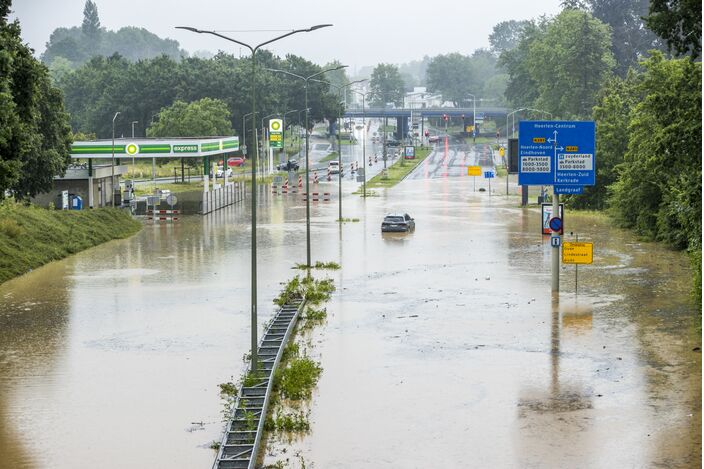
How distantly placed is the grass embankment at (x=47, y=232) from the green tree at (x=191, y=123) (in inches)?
2262

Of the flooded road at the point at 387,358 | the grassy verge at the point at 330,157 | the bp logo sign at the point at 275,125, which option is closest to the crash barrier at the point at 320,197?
the bp logo sign at the point at 275,125

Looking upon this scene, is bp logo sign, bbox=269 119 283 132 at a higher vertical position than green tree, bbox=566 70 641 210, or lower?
higher

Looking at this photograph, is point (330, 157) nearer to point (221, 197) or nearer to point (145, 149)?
point (221, 197)

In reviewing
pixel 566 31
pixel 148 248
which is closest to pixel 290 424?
pixel 148 248

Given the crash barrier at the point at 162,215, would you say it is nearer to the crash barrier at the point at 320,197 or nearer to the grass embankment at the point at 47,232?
the grass embankment at the point at 47,232

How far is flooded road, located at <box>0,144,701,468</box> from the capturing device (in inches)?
867

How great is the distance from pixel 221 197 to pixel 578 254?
4593 centimetres

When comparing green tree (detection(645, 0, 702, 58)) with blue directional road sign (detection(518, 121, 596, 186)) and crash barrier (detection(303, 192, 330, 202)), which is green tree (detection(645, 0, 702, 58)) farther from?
crash barrier (detection(303, 192, 330, 202))

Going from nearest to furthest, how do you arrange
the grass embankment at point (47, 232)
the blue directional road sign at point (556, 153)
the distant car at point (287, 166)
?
the blue directional road sign at point (556, 153)
the grass embankment at point (47, 232)
the distant car at point (287, 166)

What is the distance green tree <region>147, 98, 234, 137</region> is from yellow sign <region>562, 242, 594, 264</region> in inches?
3344

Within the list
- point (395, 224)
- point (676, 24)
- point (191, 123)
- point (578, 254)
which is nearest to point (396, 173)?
point (191, 123)

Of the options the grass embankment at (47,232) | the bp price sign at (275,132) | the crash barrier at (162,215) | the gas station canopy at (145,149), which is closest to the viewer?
the grass embankment at (47,232)

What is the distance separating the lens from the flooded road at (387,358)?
22031 mm

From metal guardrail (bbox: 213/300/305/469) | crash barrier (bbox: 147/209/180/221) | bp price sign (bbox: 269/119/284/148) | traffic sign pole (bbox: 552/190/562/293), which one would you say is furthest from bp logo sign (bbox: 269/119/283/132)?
metal guardrail (bbox: 213/300/305/469)
